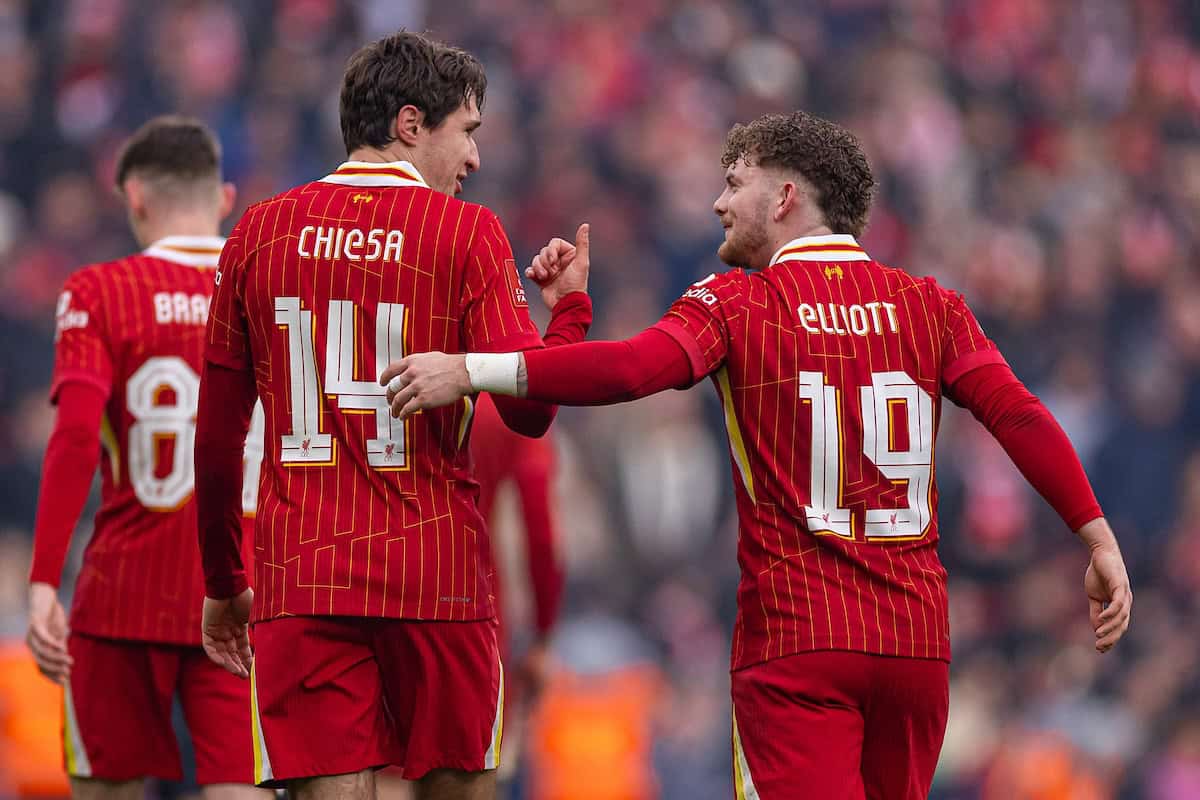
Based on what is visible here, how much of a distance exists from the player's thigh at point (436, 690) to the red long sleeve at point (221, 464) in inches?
20.1

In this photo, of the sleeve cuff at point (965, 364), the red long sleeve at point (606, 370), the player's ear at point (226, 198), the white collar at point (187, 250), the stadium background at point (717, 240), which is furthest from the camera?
the stadium background at point (717, 240)

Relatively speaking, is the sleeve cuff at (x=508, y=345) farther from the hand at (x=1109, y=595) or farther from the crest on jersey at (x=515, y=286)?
the hand at (x=1109, y=595)

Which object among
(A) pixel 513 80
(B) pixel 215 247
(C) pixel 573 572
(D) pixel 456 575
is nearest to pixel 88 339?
(B) pixel 215 247

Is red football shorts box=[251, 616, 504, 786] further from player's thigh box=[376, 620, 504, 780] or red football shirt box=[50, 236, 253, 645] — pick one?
red football shirt box=[50, 236, 253, 645]

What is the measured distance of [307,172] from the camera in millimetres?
11312

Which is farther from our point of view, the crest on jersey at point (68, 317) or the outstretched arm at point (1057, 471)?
the crest on jersey at point (68, 317)

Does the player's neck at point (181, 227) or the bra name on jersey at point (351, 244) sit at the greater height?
the player's neck at point (181, 227)

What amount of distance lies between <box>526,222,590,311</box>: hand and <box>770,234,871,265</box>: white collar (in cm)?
46

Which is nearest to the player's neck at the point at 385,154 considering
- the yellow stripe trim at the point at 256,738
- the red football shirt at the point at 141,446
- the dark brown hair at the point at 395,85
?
the dark brown hair at the point at 395,85

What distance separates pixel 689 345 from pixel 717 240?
24.6ft

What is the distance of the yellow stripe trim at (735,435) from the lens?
13.1 ft

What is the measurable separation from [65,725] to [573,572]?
4.88m

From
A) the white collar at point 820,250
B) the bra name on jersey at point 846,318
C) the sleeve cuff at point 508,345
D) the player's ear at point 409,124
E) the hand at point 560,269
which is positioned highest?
the player's ear at point 409,124

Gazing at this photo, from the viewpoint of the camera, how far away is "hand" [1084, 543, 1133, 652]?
395 cm
